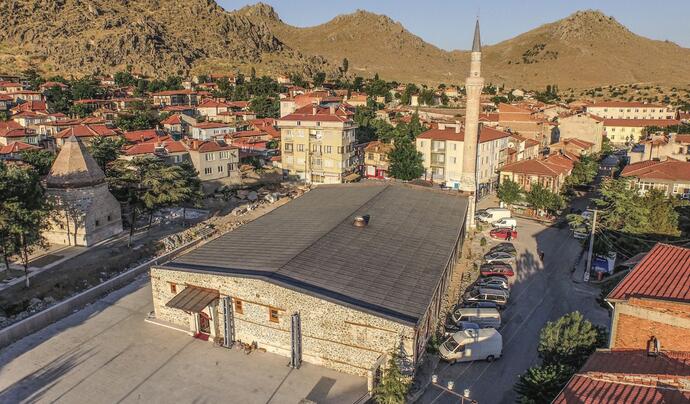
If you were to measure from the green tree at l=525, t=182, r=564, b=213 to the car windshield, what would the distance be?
2634 cm

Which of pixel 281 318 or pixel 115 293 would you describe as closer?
pixel 281 318

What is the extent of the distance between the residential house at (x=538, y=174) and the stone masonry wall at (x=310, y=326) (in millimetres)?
35039

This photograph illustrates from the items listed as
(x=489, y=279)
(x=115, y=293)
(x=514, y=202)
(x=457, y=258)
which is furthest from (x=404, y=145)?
(x=115, y=293)

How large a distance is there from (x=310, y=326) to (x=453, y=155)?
38602 mm

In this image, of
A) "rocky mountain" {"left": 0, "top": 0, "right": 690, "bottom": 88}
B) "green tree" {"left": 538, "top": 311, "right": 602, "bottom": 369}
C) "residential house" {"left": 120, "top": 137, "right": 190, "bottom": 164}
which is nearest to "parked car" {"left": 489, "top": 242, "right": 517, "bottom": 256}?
"green tree" {"left": 538, "top": 311, "right": 602, "bottom": 369}

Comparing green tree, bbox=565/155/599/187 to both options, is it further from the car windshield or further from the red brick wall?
the red brick wall

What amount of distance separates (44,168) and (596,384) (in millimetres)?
50977

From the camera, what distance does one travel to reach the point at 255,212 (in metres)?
45.8

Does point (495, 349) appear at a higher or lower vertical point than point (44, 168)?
lower

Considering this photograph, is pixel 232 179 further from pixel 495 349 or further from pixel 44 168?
pixel 495 349

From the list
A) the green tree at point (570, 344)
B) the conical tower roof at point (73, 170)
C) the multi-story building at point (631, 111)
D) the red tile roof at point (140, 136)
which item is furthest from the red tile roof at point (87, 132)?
the multi-story building at point (631, 111)

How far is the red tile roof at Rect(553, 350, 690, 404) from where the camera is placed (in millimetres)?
12570

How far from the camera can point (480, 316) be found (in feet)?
80.3

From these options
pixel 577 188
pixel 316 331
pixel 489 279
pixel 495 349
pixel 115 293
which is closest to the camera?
pixel 316 331
